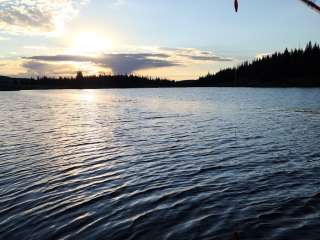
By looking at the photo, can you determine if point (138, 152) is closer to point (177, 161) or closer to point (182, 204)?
point (177, 161)

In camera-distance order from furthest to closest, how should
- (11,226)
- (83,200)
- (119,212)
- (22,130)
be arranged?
(22,130)
(83,200)
(119,212)
(11,226)

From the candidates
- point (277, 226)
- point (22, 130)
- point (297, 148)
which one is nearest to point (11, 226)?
point (277, 226)

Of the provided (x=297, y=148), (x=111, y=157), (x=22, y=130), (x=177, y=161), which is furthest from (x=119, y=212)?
(x=22, y=130)

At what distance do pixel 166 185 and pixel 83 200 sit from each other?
13.9 feet

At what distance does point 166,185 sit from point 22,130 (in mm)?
28654

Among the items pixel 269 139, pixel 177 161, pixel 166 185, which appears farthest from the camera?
pixel 269 139

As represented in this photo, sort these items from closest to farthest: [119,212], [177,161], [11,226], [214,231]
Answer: [214,231], [11,226], [119,212], [177,161]

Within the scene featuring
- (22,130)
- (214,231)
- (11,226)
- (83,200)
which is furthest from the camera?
(22,130)

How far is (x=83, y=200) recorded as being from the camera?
14992 mm

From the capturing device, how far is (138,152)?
25266mm

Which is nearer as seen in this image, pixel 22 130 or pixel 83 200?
pixel 83 200

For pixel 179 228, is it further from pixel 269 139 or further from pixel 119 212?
pixel 269 139

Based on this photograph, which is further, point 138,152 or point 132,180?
point 138,152

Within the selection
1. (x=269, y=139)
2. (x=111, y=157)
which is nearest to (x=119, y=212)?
(x=111, y=157)
